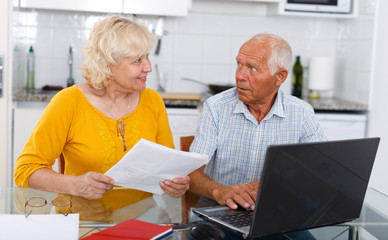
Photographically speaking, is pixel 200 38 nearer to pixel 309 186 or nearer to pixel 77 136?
pixel 77 136

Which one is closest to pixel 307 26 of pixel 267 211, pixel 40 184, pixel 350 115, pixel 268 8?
pixel 268 8

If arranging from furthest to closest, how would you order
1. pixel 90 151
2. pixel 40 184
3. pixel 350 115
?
1. pixel 350 115
2. pixel 90 151
3. pixel 40 184

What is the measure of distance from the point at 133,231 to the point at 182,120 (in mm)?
2068

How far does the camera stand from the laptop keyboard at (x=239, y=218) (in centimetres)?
128

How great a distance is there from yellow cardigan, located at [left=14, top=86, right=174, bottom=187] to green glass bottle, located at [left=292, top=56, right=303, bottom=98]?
1912 millimetres

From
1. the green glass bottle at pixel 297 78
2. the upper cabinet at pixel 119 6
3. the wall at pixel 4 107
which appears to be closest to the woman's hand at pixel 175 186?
the wall at pixel 4 107

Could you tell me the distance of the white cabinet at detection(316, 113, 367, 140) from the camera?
3.36 metres

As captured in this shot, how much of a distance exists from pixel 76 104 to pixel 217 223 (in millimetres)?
831

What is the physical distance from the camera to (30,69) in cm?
353

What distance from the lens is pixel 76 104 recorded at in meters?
1.90

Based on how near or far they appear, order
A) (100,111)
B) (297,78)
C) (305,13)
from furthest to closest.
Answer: (297,78)
(305,13)
(100,111)

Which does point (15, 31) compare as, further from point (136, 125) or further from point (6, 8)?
point (136, 125)

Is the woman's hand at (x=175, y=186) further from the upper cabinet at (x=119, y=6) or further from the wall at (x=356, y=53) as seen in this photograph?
the wall at (x=356, y=53)

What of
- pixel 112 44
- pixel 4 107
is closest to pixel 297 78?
pixel 4 107
